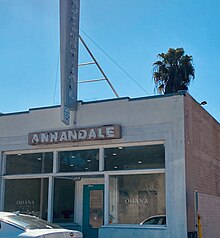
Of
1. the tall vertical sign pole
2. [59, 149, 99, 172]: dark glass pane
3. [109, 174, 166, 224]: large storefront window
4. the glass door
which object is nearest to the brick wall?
[109, 174, 166, 224]: large storefront window

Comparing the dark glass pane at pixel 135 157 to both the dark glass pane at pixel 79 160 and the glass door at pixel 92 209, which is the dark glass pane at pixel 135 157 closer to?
A: the dark glass pane at pixel 79 160

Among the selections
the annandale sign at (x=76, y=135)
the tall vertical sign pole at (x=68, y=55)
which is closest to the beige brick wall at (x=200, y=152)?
the annandale sign at (x=76, y=135)

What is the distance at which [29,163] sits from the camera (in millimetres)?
16109

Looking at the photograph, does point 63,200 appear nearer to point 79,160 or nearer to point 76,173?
point 76,173

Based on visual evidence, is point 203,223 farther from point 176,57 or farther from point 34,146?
point 176,57

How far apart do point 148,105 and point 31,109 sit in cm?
462

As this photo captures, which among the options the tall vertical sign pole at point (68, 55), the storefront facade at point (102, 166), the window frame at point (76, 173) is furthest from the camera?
the tall vertical sign pole at point (68, 55)

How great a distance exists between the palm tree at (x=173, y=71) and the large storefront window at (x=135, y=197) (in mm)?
19193

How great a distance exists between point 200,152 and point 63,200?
5146 mm

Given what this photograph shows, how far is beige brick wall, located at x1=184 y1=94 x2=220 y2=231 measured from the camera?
1334 cm

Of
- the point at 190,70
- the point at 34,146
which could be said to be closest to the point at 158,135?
the point at 34,146

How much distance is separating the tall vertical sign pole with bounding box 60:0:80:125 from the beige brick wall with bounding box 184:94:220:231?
154 inches

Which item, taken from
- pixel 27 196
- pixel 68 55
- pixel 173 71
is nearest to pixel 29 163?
pixel 27 196

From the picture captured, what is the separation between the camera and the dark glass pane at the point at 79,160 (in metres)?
14.8
